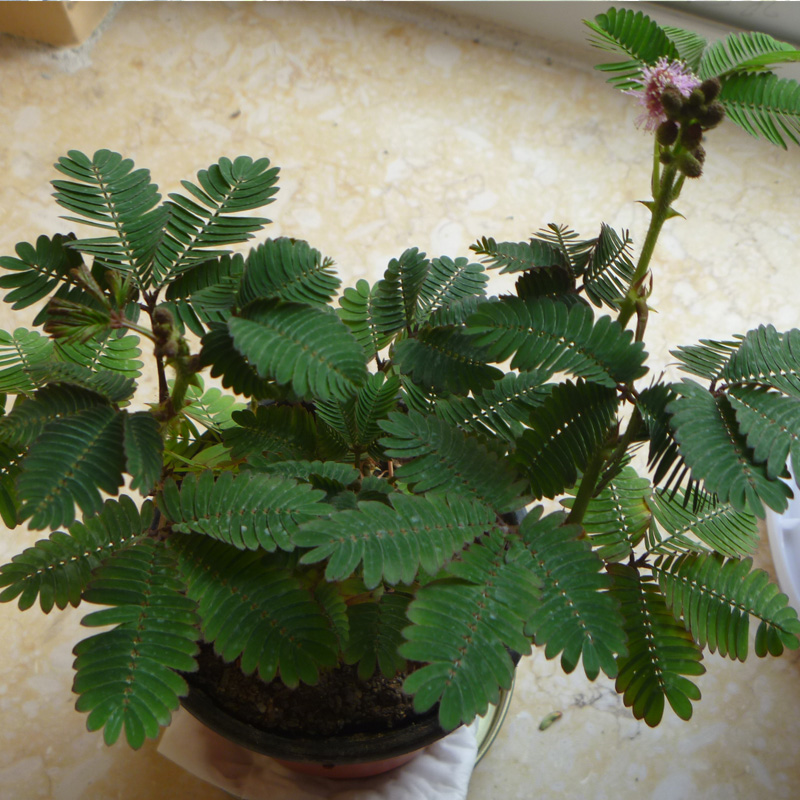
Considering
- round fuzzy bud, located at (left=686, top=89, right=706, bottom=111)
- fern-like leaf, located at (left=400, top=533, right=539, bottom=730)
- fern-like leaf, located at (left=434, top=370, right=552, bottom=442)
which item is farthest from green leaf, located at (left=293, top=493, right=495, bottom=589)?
round fuzzy bud, located at (left=686, top=89, right=706, bottom=111)

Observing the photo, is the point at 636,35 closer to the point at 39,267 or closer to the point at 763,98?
the point at 763,98

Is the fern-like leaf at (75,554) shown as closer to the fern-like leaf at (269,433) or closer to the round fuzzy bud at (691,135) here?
the fern-like leaf at (269,433)

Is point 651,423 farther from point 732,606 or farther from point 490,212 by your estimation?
point 490,212

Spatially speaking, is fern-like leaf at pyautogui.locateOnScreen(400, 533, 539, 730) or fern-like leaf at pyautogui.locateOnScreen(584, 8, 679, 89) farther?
fern-like leaf at pyautogui.locateOnScreen(584, 8, 679, 89)

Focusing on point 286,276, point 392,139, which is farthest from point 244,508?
point 392,139

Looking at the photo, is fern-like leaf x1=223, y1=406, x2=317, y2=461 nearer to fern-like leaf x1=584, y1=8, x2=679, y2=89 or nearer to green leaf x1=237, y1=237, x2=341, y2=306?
green leaf x1=237, y1=237, x2=341, y2=306

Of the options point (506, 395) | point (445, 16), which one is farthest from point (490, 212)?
point (506, 395)
